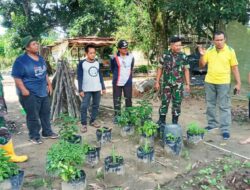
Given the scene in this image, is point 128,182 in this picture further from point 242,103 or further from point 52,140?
point 242,103

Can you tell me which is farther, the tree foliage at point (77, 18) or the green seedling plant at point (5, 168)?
the tree foliage at point (77, 18)

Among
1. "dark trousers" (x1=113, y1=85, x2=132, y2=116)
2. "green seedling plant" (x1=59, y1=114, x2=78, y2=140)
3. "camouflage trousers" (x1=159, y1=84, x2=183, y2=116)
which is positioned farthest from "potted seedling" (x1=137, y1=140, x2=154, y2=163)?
"dark trousers" (x1=113, y1=85, x2=132, y2=116)

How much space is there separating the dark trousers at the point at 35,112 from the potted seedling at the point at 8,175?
163cm

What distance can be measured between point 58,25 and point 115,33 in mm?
3504

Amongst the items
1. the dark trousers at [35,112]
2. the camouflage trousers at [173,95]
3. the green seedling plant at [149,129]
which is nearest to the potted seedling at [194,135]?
the camouflage trousers at [173,95]

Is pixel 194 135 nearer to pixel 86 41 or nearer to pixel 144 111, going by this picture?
pixel 144 111

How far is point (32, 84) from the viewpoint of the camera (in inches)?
185

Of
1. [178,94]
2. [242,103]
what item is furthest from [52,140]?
[242,103]

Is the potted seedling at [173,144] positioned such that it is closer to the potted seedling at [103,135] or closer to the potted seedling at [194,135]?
the potted seedling at [194,135]

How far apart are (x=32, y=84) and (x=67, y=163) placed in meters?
1.95

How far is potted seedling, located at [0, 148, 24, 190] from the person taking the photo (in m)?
3.07

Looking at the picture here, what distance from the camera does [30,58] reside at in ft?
15.2

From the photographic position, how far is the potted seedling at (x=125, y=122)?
5211 mm

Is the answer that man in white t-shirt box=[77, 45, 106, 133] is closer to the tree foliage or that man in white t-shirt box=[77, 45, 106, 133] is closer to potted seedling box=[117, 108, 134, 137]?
potted seedling box=[117, 108, 134, 137]
